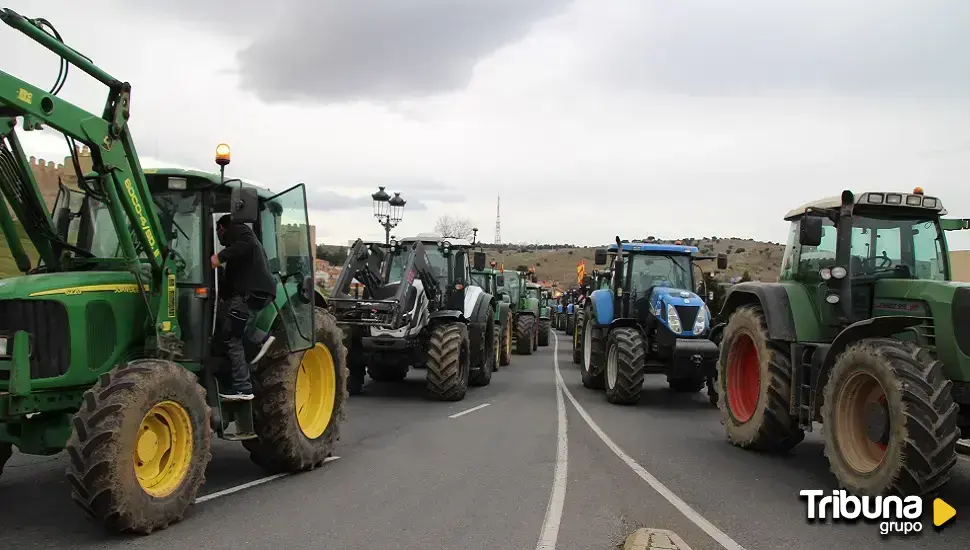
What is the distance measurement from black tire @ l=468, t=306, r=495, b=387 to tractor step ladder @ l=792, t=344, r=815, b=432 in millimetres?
8070

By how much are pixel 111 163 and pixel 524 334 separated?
22753 mm

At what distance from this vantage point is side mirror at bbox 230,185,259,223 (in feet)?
21.3

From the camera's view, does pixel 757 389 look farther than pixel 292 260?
Yes

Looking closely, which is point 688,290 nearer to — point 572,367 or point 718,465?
point 718,465

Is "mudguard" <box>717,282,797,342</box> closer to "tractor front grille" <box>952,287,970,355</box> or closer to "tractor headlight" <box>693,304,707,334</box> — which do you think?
"tractor front grille" <box>952,287,970,355</box>

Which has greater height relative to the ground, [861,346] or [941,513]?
[861,346]

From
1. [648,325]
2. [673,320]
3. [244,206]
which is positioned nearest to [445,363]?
[648,325]

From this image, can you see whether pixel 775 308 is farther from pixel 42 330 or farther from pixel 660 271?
pixel 42 330

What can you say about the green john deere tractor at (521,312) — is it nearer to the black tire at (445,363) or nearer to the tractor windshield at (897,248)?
the black tire at (445,363)

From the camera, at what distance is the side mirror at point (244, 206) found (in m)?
6.48

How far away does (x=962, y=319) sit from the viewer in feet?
21.5

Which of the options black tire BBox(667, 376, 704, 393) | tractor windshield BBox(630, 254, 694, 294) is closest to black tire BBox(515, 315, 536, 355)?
black tire BBox(667, 376, 704, 393)

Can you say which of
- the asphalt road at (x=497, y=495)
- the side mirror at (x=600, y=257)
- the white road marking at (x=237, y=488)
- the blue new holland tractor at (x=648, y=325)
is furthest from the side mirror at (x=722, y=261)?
the white road marking at (x=237, y=488)

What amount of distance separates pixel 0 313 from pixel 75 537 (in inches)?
63.8
